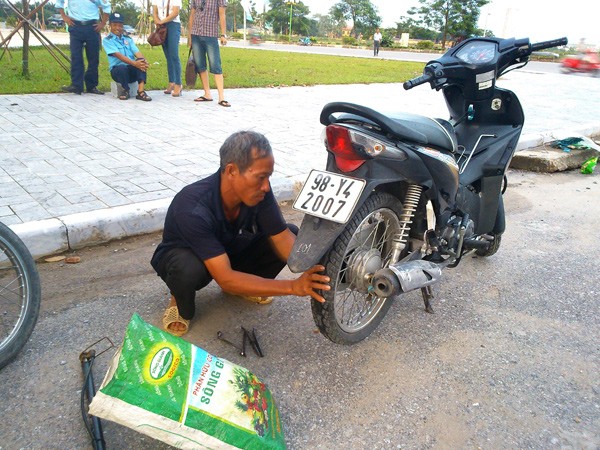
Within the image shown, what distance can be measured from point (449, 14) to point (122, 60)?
138ft

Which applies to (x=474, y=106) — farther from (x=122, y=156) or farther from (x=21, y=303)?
(x=122, y=156)

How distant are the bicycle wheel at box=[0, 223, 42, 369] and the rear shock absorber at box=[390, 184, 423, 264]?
1591 millimetres

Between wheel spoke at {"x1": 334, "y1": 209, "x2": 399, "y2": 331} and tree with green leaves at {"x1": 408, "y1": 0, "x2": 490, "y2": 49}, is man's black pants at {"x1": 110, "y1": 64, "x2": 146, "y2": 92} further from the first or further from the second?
tree with green leaves at {"x1": 408, "y1": 0, "x2": 490, "y2": 49}

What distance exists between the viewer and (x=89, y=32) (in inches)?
284

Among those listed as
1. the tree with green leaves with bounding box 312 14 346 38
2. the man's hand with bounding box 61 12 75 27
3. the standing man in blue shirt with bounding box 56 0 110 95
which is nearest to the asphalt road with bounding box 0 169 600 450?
the standing man in blue shirt with bounding box 56 0 110 95

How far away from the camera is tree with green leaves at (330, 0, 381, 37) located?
6966 cm

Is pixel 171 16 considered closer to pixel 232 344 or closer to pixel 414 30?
pixel 232 344

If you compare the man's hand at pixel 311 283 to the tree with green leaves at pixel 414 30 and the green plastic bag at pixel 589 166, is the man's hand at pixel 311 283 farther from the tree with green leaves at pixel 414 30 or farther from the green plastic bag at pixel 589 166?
the tree with green leaves at pixel 414 30

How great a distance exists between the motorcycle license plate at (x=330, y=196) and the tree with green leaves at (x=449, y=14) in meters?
36.9

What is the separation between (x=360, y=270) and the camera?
2256mm

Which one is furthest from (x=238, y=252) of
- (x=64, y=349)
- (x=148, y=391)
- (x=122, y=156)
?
(x=122, y=156)

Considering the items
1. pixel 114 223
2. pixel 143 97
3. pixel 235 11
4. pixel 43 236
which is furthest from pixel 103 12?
pixel 235 11

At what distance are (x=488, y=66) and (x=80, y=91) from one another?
21.2ft

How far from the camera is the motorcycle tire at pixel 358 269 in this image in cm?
208
